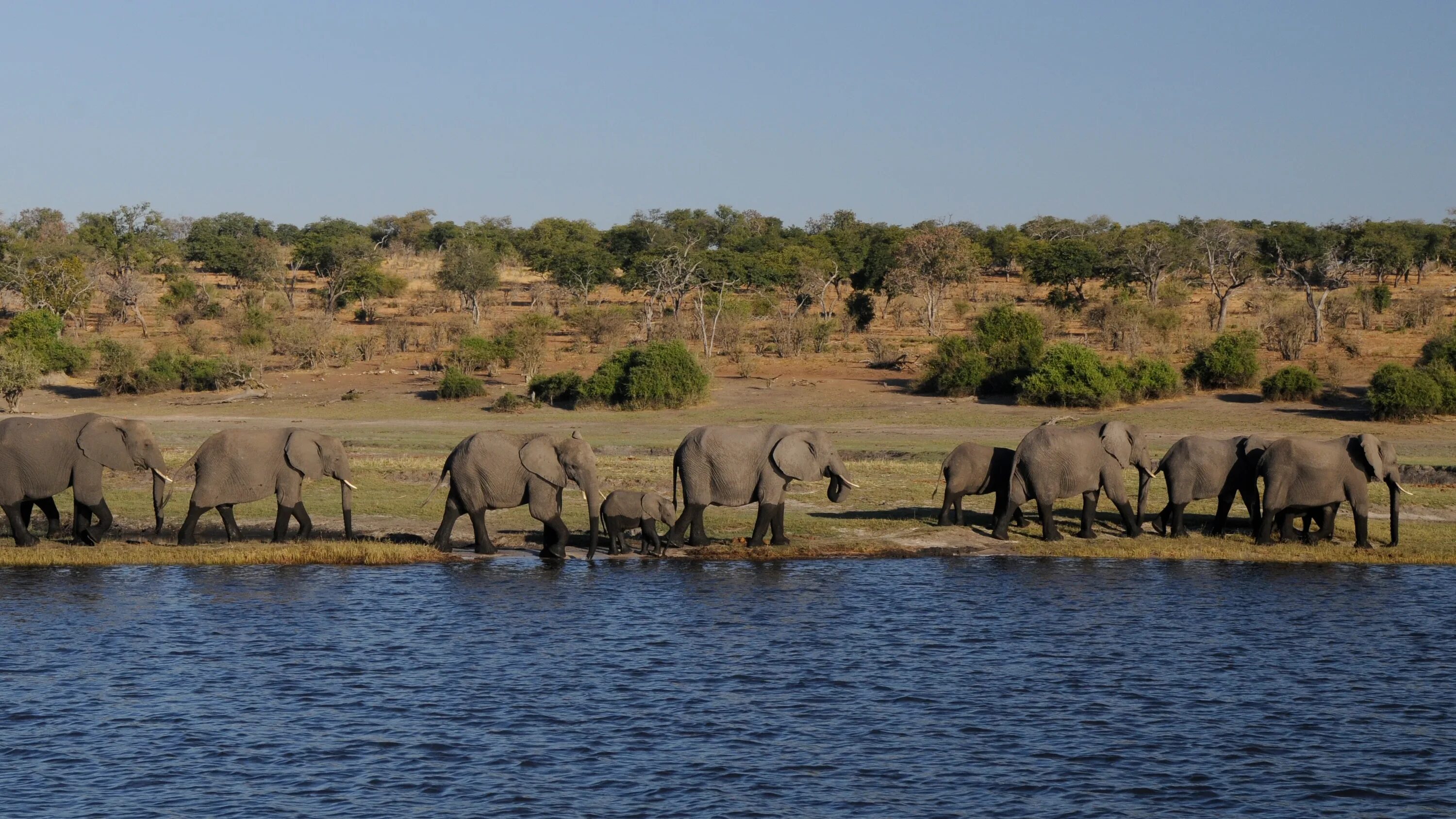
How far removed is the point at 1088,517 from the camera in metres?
23.1

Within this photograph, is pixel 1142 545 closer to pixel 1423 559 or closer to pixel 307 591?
pixel 1423 559

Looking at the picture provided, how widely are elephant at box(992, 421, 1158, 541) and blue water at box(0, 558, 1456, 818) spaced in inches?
58.8

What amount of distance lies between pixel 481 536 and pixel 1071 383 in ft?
89.0

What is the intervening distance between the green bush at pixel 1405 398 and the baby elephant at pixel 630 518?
83.1ft

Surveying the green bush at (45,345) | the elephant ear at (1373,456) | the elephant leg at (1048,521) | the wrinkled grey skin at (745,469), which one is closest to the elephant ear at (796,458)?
the wrinkled grey skin at (745,469)

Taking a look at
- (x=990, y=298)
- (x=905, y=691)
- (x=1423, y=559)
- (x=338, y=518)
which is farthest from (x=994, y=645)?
(x=990, y=298)

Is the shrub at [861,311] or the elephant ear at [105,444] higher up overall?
the shrub at [861,311]

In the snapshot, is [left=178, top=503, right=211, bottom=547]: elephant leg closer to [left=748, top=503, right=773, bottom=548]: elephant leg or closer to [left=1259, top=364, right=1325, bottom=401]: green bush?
[left=748, top=503, right=773, bottom=548]: elephant leg

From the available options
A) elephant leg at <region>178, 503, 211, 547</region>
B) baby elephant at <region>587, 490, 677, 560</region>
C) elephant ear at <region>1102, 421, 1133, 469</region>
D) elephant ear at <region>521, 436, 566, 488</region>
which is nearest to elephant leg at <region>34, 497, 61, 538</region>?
elephant leg at <region>178, 503, 211, 547</region>

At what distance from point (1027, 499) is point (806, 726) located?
397 inches

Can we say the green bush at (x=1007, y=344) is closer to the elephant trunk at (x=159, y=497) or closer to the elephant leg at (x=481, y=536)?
the elephant leg at (x=481, y=536)

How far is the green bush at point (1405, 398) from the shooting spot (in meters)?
40.1

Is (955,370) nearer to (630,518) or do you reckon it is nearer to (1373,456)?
(1373,456)

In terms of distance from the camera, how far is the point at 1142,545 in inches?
885
